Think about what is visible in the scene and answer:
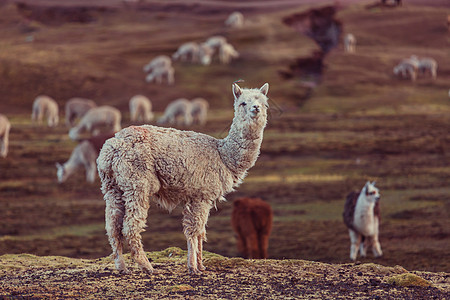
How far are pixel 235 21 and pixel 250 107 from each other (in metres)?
68.2

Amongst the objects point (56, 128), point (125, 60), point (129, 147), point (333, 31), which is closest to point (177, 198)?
point (129, 147)

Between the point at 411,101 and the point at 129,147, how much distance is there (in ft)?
137

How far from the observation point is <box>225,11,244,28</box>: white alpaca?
74.6 meters

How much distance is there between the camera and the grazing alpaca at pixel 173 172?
8.29 metres

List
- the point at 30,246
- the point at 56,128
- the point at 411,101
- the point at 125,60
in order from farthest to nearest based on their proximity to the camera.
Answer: the point at 125,60 < the point at 411,101 < the point at 56,128 < the point at 30,246

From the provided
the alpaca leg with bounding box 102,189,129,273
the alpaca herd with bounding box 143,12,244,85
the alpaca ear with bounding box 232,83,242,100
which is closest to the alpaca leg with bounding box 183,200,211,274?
the alpaca leg with bounding box 102,189,129,273

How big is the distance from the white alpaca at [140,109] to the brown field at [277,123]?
464 centimetres

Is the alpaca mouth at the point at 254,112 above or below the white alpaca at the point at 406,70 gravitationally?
below

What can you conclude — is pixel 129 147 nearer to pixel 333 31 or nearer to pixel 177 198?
pixel 177 198

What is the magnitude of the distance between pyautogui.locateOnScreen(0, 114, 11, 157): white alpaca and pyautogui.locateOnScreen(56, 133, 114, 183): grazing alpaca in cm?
457

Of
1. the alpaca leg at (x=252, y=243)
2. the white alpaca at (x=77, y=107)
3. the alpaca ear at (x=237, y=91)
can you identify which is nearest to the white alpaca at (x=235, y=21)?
the white alpaca at (x=77, y=107)

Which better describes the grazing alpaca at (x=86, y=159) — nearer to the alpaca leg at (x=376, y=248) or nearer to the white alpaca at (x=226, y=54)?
the alpaca leg at (x=376, y=248)

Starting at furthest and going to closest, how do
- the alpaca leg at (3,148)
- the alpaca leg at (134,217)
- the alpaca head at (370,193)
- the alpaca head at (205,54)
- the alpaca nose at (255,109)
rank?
the alpaca head at (205,54), the alpaca leg at (3,148), the alpaca head at (370,193), the alpaca nose at (255,109), the alpaca leg at (134,217)

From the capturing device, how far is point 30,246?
16.8 metres
